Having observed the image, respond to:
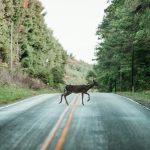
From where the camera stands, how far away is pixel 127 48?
1924 inches

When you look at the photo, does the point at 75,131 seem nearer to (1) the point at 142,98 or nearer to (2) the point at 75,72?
(1) the point at 142,98

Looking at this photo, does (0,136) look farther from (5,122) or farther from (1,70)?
(1,70)

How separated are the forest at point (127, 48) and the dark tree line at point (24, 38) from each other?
9358mm

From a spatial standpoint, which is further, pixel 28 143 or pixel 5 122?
pixel 5 122

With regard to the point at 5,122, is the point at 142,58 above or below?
above

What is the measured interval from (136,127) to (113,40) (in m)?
37.7

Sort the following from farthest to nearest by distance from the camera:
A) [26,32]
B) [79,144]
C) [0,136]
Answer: [26,32]
[0,136]
[79,144]

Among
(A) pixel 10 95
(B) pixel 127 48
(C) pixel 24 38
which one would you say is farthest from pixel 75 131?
(C) pixel 24 38

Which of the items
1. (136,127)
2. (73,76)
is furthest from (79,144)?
(73,76)

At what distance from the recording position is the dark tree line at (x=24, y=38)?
5381 centimetres

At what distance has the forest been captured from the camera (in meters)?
31.4

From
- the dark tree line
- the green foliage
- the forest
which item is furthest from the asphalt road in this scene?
the green foliage

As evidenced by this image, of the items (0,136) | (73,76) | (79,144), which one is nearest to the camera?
(79,144)

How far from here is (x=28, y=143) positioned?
11.4 m
